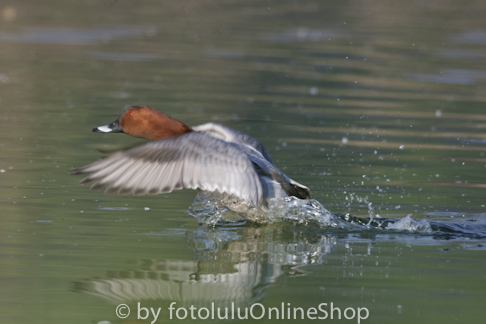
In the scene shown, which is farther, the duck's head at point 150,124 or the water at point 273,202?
the duck's head at point 150,124

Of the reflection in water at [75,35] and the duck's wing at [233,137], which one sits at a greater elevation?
the reflection in water at [75,35]

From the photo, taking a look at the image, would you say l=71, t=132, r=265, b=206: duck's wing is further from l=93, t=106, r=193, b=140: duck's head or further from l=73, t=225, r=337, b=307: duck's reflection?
l=93, t=106, r=193, b=140: duck's head

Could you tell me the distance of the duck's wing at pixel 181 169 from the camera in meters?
6.02

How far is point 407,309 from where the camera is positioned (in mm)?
5016

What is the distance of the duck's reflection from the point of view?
518cm

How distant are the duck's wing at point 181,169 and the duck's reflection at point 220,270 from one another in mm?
449

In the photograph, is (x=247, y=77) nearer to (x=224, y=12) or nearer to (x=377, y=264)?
(x=377, y=264)

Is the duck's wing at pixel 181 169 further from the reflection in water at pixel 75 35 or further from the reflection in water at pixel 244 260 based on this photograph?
the reflection in water at pixel 75 35

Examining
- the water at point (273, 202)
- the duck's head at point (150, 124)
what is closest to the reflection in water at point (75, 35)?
the water at point (273, 202)

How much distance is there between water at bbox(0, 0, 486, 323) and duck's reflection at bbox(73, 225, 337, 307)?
0.02 m

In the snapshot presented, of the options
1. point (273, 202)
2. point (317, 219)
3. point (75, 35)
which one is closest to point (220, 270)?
point (273, 202)

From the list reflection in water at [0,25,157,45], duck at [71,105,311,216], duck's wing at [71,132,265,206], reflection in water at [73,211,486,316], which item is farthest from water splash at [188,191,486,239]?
reflection in water at [0,25,157,45]
